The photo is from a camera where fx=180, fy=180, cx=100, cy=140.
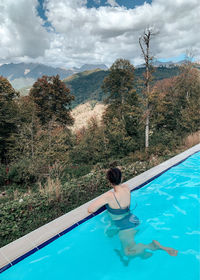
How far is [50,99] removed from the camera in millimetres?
18906

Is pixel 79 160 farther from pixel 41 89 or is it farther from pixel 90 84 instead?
pixel 90 84

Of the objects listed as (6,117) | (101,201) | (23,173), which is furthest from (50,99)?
(101,201)

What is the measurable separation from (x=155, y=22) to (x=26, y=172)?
8317mm

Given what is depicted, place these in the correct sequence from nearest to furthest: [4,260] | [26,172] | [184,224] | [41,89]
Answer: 1. [4,260]
2. [184,224]
3. [26,172]
4. [41,89]

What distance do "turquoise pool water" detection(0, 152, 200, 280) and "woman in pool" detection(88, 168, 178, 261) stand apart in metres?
0.10

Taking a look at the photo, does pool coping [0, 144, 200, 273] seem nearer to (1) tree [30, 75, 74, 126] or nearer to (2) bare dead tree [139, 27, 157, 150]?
(2) bare dead tree [139, 27, 157, 150]

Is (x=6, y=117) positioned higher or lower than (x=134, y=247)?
higher

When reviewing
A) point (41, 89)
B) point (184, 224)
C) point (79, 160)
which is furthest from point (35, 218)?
point (41, 89)

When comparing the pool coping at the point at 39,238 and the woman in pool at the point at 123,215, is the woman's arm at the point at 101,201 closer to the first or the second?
the woman in pool at the point at 123,215

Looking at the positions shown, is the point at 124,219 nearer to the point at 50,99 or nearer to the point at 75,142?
the point at 75,142

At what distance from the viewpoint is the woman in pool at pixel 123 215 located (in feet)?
9.05

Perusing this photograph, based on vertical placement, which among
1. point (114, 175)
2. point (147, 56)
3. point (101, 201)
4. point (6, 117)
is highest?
point (147, 56)

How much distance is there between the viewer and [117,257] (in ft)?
9.41

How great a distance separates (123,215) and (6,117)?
11.8 metres
